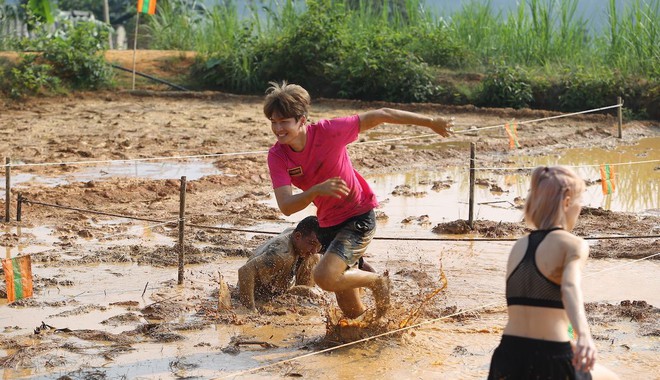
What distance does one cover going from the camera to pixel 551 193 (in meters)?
3.71

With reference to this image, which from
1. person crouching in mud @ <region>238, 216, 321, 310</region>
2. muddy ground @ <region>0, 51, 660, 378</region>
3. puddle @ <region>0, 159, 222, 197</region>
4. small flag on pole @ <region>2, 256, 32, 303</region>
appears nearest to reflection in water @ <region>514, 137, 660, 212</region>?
muddy ground @ <region>0, 51, 660, 378</region>

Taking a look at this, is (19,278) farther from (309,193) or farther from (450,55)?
(450,55)

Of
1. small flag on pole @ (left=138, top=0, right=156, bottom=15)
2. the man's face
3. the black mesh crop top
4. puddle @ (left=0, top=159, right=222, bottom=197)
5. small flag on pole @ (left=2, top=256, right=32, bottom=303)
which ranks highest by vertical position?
small flag on pole @ (left=138, top=0, right=156, bottom=15)

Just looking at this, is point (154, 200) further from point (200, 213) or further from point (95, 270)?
point (95, 270)

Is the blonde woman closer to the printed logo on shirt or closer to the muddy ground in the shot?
the muddy ground

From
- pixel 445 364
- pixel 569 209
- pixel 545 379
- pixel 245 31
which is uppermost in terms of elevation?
pixel 245 31

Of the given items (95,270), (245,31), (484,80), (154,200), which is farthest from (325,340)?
(245,31)

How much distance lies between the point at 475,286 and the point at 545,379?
4.25 metres

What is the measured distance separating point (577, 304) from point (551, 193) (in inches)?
17.2

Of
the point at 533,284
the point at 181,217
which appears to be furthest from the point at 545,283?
the point at 181,217

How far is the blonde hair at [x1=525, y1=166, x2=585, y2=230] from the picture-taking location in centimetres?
370

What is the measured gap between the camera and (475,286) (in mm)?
7902

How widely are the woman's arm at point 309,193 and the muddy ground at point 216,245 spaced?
40.6 inches

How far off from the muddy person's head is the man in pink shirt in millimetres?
583
